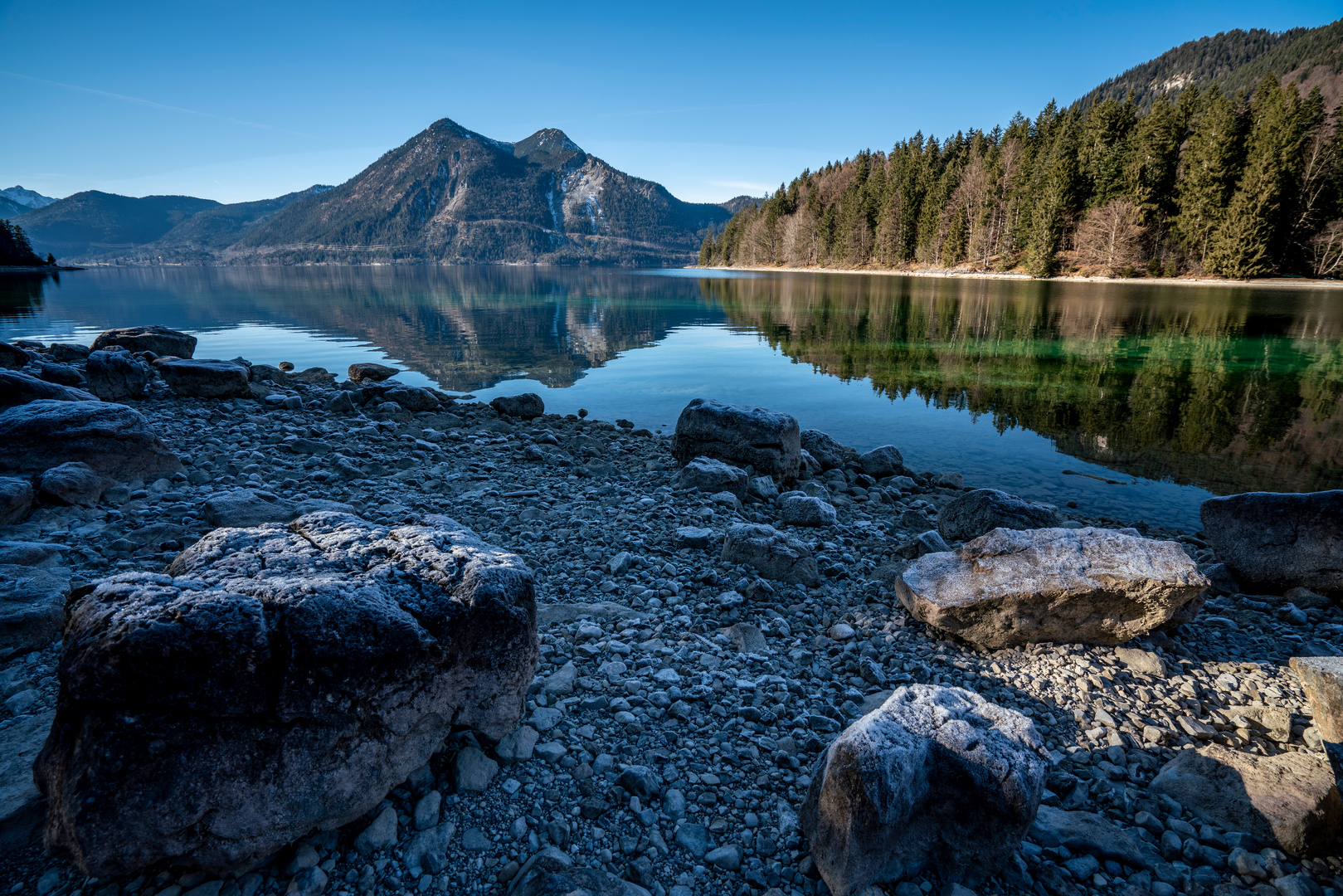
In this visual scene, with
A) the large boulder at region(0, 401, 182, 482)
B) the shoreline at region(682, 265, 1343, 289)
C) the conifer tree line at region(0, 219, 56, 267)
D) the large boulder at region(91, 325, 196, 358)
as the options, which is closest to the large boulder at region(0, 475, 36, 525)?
the large boulder at region(0, 401, 182, 482)

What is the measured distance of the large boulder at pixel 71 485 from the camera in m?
7.00

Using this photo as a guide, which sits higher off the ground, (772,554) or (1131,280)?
(1131,280)

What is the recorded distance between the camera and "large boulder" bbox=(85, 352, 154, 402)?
45.0 ft

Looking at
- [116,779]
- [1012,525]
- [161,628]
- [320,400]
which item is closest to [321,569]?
[161,628]

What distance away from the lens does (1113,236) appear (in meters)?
68.2

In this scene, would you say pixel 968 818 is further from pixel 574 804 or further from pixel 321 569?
pixel 321 569

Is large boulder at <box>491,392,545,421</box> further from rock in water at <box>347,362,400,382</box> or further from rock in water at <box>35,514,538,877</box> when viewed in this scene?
rock in water at <box>35,514,538,877</box>

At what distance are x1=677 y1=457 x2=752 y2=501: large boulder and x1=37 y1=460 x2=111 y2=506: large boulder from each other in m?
7.83

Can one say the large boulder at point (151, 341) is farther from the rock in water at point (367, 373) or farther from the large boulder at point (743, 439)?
the large boulder at point (743, 439)

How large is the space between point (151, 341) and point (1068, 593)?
2578cm

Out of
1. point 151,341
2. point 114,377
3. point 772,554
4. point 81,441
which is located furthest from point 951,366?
point 151,341

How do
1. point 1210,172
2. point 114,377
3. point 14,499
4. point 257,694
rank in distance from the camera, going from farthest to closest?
1. point 1210,172
2. point 114,377
3. point 14,499
4. point 257,694

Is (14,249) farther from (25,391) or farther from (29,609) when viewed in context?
(29,609)

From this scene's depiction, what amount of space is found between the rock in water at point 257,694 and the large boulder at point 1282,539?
875 cm
